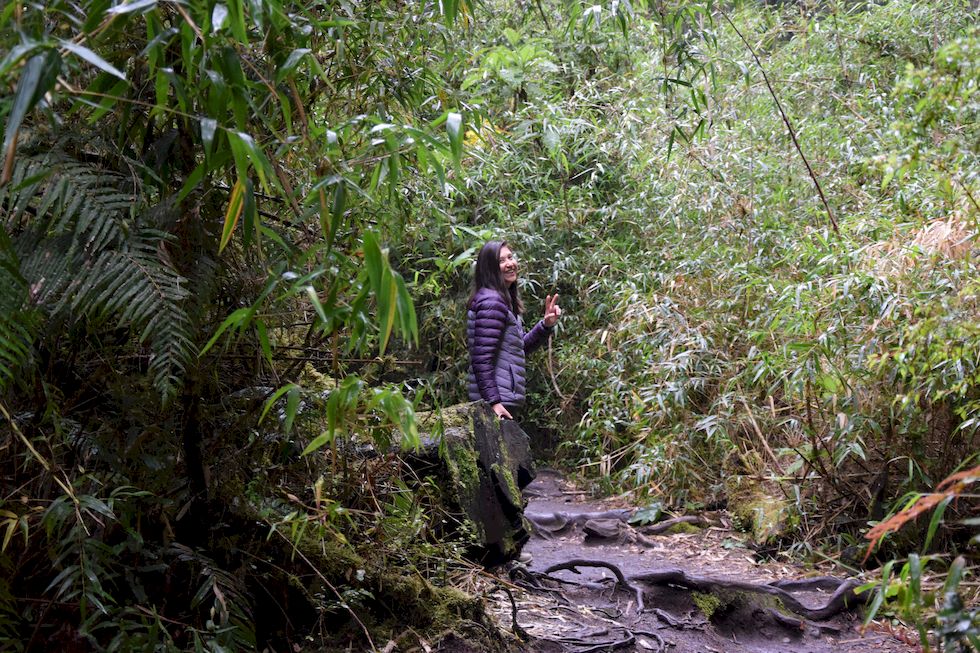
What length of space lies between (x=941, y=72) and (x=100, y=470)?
10.9 feet

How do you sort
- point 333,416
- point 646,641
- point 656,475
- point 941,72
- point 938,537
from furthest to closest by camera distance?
point 656,475
point 938,537
point 646,641
point 941,72
point 333,416

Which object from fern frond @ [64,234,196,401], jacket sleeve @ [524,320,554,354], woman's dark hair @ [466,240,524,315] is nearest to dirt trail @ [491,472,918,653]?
jacket sleeve @ [524,320,554,354]

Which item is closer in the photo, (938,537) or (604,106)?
(938,537)

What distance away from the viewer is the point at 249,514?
2576mm

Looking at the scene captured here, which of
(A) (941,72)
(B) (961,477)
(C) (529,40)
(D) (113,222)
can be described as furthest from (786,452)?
(C) (529,40)

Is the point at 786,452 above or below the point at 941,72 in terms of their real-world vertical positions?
below

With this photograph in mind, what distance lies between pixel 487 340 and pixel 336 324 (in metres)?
3.48

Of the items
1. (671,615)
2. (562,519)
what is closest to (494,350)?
(562,519)

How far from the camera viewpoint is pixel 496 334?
17.2 ft

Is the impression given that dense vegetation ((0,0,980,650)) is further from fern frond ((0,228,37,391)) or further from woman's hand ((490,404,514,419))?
woman's hand ((490,404,514,419))

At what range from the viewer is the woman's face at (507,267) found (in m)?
5.27

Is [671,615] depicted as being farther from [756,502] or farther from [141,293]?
[141,293]

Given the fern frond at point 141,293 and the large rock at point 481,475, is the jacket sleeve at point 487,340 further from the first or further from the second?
the fern frond at point 141,293

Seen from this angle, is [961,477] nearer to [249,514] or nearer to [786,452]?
[249,514]
